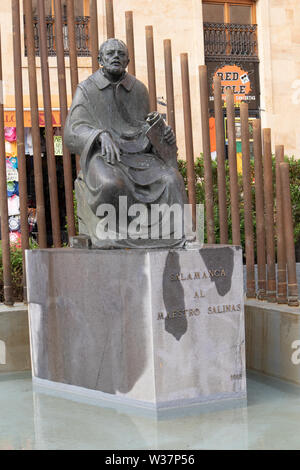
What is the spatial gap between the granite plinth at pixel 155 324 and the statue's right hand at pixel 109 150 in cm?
68

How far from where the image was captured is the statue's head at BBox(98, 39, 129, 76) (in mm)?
5672

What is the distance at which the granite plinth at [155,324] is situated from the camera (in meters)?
4.94

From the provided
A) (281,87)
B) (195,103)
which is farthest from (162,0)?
(281,87)

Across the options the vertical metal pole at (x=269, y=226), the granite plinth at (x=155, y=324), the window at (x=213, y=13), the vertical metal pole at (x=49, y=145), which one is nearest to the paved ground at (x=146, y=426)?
the granite plinth at (x=155, y=324)

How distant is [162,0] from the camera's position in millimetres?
16938

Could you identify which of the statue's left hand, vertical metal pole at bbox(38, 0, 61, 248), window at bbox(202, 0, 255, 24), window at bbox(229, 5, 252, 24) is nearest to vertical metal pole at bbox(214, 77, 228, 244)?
the statue's left hand

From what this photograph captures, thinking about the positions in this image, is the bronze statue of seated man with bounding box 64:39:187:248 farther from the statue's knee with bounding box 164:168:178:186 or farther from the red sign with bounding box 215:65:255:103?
the red sign with bounding box 215:65:255:103

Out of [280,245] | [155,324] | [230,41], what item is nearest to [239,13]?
[230,41]

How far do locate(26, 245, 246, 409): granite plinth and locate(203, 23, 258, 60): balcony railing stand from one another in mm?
13283

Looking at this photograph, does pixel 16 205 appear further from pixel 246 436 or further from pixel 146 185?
pixel 246 436

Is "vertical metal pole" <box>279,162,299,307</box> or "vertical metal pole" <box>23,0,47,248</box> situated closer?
"vertical metal pole" <box>279,162,299,307</box>

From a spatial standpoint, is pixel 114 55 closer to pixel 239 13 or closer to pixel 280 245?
pixel 280 245

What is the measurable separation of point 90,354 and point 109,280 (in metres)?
0.58

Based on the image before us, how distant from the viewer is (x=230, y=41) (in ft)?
59.9
